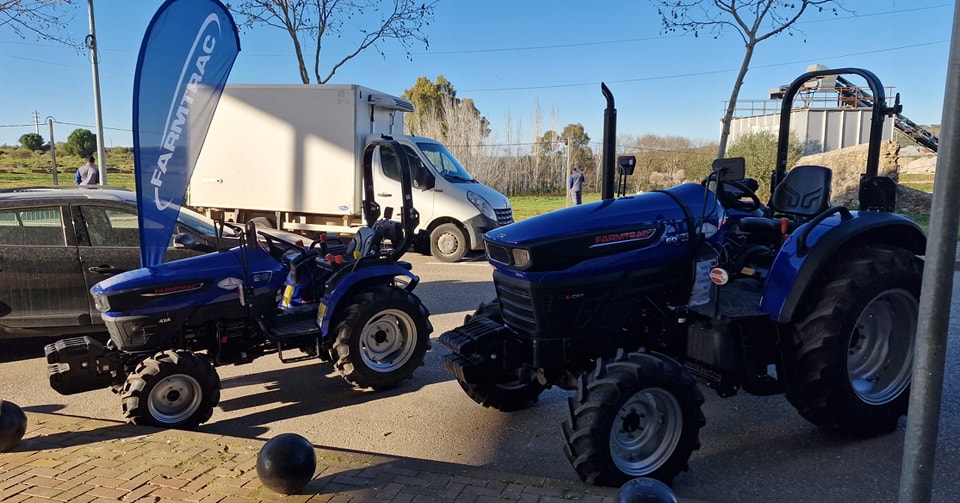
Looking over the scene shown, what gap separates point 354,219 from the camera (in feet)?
42.5

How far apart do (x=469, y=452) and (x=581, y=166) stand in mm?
25314

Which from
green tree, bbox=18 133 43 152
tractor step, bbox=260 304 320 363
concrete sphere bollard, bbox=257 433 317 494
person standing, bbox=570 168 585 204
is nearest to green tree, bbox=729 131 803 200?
person standing, bbox=570 168 585 204

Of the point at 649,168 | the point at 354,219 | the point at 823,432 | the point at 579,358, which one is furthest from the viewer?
the point at 649,168

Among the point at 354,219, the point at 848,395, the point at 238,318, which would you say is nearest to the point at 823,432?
the point at 848,395

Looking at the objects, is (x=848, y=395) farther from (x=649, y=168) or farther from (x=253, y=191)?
(x=649, y=168)

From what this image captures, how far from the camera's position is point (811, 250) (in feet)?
13.0

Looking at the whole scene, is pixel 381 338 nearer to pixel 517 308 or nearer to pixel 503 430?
pixel 503 430

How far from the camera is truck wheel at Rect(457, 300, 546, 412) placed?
464 centimetres

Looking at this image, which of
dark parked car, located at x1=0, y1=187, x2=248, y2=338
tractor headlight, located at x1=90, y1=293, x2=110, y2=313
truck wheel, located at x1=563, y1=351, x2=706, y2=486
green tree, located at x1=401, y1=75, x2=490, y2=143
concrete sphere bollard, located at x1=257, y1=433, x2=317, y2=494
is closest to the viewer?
concrete sphere bollard, located at x1=257, y1=433, x2=317, y2=494

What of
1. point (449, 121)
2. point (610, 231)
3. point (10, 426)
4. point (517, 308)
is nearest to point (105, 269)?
point (10, 426)

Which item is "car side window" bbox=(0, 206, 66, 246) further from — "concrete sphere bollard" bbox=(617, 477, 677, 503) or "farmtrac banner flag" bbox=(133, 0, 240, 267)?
"concrete sphere bollard" bbox=(617, 477, 677, 503)

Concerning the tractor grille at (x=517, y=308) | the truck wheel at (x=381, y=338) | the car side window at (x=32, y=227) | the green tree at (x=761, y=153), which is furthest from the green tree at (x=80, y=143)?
the tractor grille at (x=517, y=308)

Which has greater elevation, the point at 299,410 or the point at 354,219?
the point at 354,219

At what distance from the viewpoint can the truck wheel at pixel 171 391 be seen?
434cm
